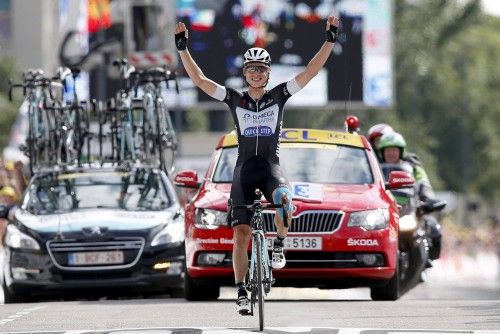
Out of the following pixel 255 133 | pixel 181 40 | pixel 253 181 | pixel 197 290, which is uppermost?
pixel 181 40

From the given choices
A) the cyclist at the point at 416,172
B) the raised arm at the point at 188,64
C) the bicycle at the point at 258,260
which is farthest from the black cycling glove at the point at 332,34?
the cyclist at the point at 416,172

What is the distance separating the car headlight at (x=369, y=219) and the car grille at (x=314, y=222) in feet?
0.39

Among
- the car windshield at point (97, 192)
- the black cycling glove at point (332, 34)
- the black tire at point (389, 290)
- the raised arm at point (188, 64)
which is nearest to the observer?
the raised arm at point (188, 64)

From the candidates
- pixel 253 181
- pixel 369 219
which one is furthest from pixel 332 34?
pixel 369 219

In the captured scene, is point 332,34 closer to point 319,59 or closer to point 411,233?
point 319,59

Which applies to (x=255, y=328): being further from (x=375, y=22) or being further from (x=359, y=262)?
(x=375, y=22)

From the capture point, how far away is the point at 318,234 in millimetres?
18312

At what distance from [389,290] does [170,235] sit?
8.43 ft

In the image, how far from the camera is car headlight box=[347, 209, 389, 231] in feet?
60.3

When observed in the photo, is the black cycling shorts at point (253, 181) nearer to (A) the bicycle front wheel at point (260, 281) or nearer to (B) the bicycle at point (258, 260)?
(B) the bicycle at point (258, 260)

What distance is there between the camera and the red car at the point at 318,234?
722 inches

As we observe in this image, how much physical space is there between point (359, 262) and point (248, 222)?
3.34 metres

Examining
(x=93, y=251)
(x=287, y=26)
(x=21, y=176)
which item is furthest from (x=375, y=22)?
(x=93, y=251)

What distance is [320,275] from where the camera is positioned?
60.6 feet
